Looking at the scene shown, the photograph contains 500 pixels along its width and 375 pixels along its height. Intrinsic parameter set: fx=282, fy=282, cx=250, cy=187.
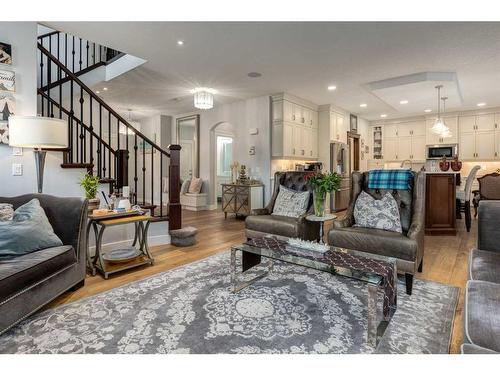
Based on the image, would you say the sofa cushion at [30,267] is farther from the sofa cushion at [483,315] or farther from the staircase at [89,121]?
the sofa cushion at [483,315]

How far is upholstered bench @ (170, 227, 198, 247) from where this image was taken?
390 cm

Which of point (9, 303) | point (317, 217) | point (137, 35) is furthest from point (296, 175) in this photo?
point (9, 303)

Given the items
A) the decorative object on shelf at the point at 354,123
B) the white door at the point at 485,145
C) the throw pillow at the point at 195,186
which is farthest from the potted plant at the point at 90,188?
the white door at the point at 485,145

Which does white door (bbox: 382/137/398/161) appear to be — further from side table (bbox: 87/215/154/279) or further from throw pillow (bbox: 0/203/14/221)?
throw pillow (bbox: 0/203/14/221)

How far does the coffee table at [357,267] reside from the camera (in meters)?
1.71

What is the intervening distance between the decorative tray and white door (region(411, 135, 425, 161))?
826cm

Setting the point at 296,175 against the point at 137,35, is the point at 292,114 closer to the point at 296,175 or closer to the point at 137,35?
the point at 296,175

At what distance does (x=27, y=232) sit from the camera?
2.16 meters

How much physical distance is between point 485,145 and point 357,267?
26.2 ft

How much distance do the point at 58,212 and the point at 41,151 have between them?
80 centimetres

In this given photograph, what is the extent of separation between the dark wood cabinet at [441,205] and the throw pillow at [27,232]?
513cm

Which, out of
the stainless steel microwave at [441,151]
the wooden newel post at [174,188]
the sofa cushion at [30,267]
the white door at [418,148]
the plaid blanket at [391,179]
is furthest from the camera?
the white door at [418,148]

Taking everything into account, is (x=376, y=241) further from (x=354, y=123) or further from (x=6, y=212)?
(x=354, y=123)

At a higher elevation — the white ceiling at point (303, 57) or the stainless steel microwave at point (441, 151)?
the white ceiling at point (303, 57)
